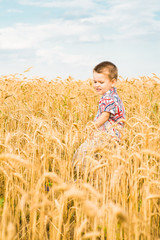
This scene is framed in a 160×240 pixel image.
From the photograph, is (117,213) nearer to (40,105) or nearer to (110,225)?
(110,225)

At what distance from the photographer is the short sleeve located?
117 inches

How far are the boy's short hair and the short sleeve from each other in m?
0.28

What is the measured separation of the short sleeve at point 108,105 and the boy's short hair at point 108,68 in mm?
283

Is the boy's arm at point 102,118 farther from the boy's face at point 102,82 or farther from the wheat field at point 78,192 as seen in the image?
the wheat field at point 78,192

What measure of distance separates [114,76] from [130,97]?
1.92 m

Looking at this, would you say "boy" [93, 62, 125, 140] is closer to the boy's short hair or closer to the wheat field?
the boy's short hair

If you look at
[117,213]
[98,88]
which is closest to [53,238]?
[117,213]

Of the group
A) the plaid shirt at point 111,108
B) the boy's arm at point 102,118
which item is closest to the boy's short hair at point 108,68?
the plaid shirt at point 111,108

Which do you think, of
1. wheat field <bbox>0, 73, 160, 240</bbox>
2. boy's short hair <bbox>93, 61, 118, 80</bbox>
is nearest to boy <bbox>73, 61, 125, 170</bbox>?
boy's short hair <bbox>93, 61, 118, 80</bbox>

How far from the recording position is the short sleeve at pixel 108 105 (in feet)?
9.75

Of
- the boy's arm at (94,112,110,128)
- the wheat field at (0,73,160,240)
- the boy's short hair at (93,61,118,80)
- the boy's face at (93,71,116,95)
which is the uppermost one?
the boy's short hair at (93,61,118,80)

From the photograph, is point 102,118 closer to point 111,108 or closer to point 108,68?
point 111,108

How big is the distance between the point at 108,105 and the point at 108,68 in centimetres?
42

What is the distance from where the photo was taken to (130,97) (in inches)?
197
